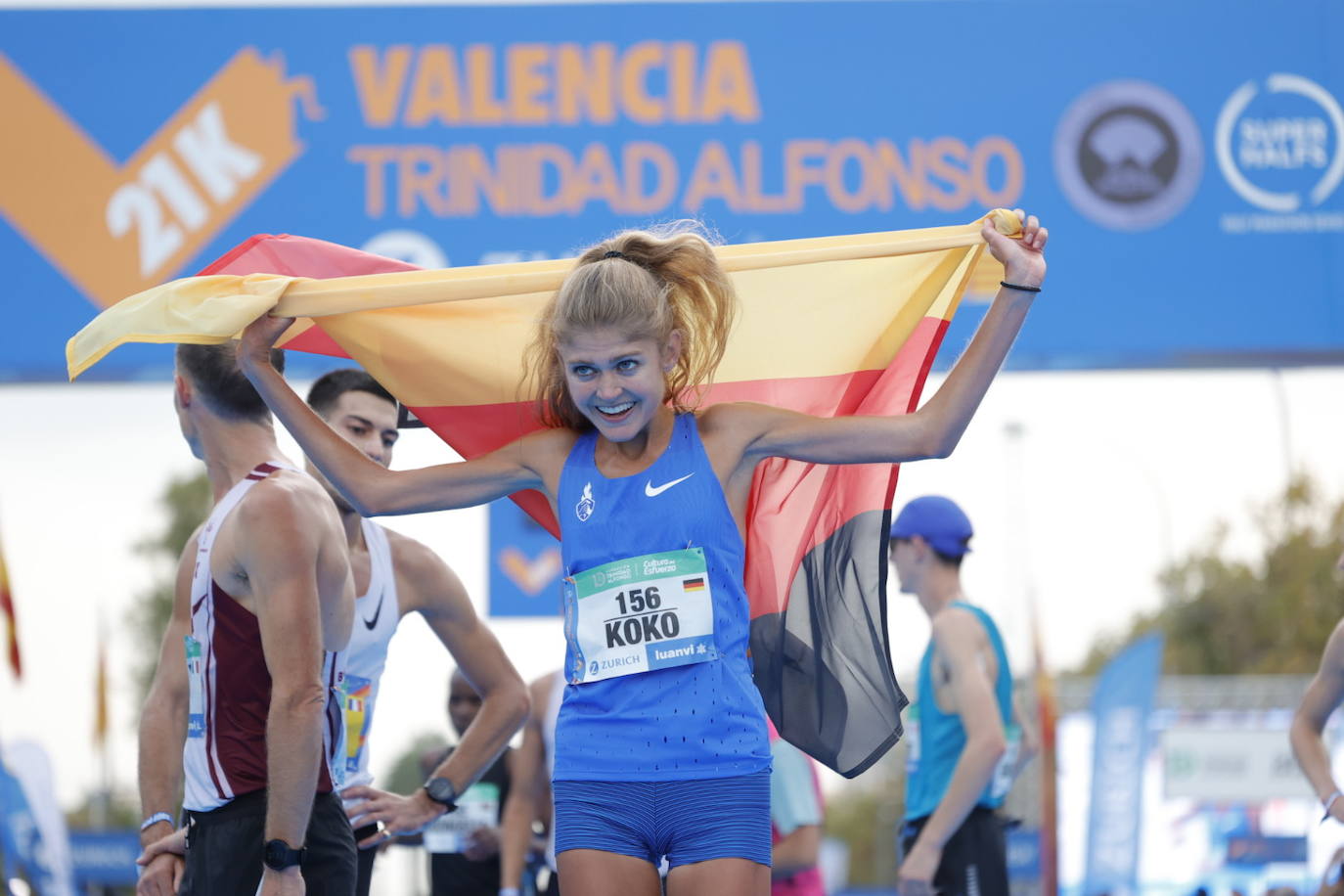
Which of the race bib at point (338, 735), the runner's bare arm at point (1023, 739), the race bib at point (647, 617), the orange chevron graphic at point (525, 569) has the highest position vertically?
the orange chevron graphic at point (525, 569)

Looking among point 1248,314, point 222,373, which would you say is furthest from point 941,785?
point 1248,314

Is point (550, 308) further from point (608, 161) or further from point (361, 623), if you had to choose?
point (608, 161)

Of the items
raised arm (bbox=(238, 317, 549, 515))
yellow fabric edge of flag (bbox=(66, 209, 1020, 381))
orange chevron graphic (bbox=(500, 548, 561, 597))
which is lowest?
raised arm (bbox=(238, 317, 549, 515))

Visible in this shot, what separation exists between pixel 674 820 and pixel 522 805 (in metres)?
3.56

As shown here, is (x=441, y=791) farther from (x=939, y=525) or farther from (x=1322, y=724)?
(x=1322, y=724)

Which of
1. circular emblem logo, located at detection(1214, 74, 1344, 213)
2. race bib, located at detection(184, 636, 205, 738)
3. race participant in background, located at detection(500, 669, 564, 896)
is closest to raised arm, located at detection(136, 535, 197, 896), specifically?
race bib, located at detection(184, 636, 205, 738)

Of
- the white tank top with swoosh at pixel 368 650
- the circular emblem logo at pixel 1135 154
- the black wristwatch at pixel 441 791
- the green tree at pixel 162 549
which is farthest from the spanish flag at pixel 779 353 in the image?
the green tree at pixel 162 549

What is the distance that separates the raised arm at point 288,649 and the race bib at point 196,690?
7.8 inches

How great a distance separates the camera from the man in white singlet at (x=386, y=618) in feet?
14.7

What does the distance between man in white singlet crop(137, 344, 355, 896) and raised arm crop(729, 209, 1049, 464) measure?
3.32 feet

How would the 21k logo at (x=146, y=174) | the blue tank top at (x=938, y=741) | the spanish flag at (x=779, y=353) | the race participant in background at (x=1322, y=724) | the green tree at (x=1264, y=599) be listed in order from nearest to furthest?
the spanish flag at (x=779, y=353), the race participant in background at (x=1322, y=724), the blue tank top at (x=938, y=741), the 21k logo at (x=146, y=174), the green tree at (x=1264, y=599)

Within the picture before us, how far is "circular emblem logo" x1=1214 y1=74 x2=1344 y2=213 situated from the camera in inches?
387

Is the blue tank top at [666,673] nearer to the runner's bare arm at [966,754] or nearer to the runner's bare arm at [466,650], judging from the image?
the runner's bare arm at [466,650]

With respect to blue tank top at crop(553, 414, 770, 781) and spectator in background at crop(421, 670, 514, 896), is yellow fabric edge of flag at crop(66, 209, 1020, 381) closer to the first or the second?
blue tank top at crop(553, 414, 770, 781)
